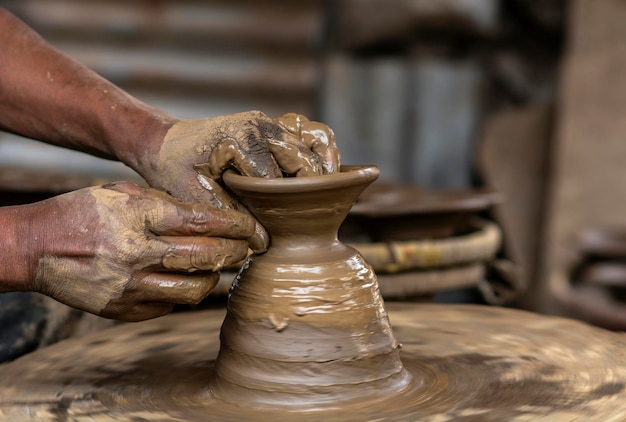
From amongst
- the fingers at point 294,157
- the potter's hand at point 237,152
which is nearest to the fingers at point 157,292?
the potter's hand at point 237,152

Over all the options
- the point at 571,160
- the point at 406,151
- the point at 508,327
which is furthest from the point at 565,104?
the point at 508,327

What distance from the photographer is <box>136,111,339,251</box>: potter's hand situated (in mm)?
1719

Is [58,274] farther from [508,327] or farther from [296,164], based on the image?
[508,327]

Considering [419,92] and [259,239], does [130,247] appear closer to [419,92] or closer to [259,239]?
[259,239]

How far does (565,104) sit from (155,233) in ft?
10.5

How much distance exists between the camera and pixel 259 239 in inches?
68.0

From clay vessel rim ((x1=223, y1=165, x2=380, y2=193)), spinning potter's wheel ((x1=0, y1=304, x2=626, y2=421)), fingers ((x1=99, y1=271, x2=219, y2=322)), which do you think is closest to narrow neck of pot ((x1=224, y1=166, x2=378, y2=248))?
clay vessel rim ((x1=223, y1=165, x2=380, y2=193))

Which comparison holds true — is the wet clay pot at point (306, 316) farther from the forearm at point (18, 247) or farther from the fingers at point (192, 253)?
the forearm at point (18, 247)

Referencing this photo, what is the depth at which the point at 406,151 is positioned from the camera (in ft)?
15.4

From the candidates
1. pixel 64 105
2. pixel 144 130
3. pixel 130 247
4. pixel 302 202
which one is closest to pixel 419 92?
pixel 64 105

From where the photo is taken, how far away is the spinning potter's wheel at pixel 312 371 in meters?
1.59

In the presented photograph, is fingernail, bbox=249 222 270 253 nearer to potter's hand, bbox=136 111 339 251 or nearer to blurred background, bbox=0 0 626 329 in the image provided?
potter's hand, bbox=136 111 339 251

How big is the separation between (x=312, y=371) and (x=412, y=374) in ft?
0.70

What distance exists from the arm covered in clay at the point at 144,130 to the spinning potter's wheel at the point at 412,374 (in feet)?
1.04
